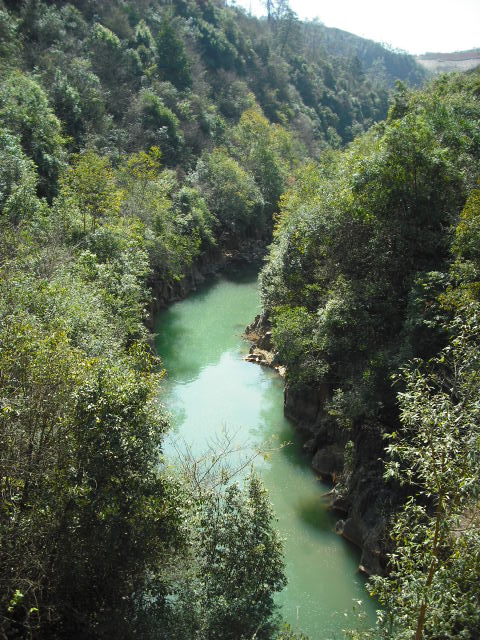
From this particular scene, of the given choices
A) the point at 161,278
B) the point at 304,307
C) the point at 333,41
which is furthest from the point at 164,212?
the point at 333,41

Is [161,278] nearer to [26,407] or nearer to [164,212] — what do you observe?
[164,212]

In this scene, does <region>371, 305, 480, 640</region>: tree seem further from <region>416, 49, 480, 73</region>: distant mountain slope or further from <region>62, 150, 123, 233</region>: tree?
<region>416, 49, 480, 73</region>: distant mountain slope

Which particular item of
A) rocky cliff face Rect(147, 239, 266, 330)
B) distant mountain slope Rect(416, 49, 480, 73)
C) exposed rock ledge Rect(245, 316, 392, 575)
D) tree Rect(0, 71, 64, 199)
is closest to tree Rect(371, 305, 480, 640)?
exposed rock ledge Rect(245, 316, 392, 575)

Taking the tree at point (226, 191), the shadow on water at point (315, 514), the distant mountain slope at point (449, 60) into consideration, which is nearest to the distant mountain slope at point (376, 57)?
the distant mountain slope at point (449, 60)

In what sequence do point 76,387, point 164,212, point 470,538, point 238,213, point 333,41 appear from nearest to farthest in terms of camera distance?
point 470,538
point 76,387
point 164,212
point 238,213
point 333,41

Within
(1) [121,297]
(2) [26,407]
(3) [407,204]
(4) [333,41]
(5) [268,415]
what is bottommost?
(2) [26,407]

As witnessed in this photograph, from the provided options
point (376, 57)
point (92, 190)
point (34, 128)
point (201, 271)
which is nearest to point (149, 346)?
point (92, 190)

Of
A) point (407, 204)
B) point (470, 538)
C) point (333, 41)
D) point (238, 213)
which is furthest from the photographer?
point (333, 41)

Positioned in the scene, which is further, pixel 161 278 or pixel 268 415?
pixel 161 278
